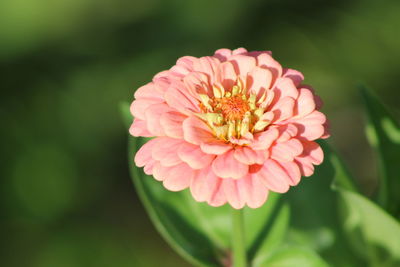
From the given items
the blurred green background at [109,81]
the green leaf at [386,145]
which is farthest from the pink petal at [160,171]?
the blurred green background at [109,81]

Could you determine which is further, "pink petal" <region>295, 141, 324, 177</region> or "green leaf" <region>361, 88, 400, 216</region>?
"green leaf" <region>361, 88, 400, 216</region>

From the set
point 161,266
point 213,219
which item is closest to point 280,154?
point 213,219

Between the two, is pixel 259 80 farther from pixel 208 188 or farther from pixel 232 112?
pixel 208 188

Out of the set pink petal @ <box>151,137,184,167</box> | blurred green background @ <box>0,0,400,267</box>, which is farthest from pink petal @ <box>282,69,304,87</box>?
blurred green background @ <box>0,0,400,267</box>

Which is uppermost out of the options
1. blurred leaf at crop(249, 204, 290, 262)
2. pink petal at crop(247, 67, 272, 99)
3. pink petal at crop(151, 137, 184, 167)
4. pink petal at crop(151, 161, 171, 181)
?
pink petal at crop(247, 67, 272, 99)

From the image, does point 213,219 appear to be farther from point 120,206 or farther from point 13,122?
point 13,122

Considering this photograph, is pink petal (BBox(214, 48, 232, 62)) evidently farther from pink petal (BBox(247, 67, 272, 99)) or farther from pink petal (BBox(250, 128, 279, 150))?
pink petal (BBox(250, 128, 279, 150))

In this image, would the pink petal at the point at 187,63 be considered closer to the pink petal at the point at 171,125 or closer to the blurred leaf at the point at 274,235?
the pink petal at the point at 171,125
